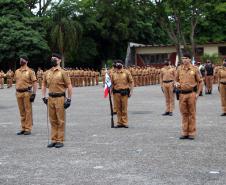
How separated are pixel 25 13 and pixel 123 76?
4446 cm

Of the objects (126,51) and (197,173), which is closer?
(197,173)

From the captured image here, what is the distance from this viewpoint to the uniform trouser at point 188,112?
1142 cm

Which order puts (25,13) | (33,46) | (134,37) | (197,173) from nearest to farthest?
(197,173) < (33,46) < (25,13) < (134,37)

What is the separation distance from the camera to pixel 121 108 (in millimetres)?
14031

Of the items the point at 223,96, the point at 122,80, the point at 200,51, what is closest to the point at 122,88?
the point at 122,80

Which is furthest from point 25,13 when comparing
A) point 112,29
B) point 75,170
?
point 75,170

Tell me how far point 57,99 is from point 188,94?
3.03m

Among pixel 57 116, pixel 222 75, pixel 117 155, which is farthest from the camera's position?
pixel 222 75

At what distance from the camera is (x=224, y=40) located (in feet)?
196

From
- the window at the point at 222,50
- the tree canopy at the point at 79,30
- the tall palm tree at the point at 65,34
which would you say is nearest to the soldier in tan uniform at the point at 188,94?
the tree canopy at the point at 79,30

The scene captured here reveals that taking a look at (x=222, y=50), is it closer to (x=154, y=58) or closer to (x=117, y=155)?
(x=154, y=58)

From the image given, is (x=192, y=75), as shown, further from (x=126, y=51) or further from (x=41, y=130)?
(x=126, y=51)

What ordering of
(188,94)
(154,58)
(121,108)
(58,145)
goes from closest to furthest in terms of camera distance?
1. (58,145)
2. (188,94)
3. (121,108)
4. (154,58)

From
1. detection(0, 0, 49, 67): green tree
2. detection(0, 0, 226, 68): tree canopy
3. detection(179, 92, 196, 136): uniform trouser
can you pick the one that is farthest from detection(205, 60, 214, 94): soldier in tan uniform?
detection(0, 0, 49, 67): green tree
